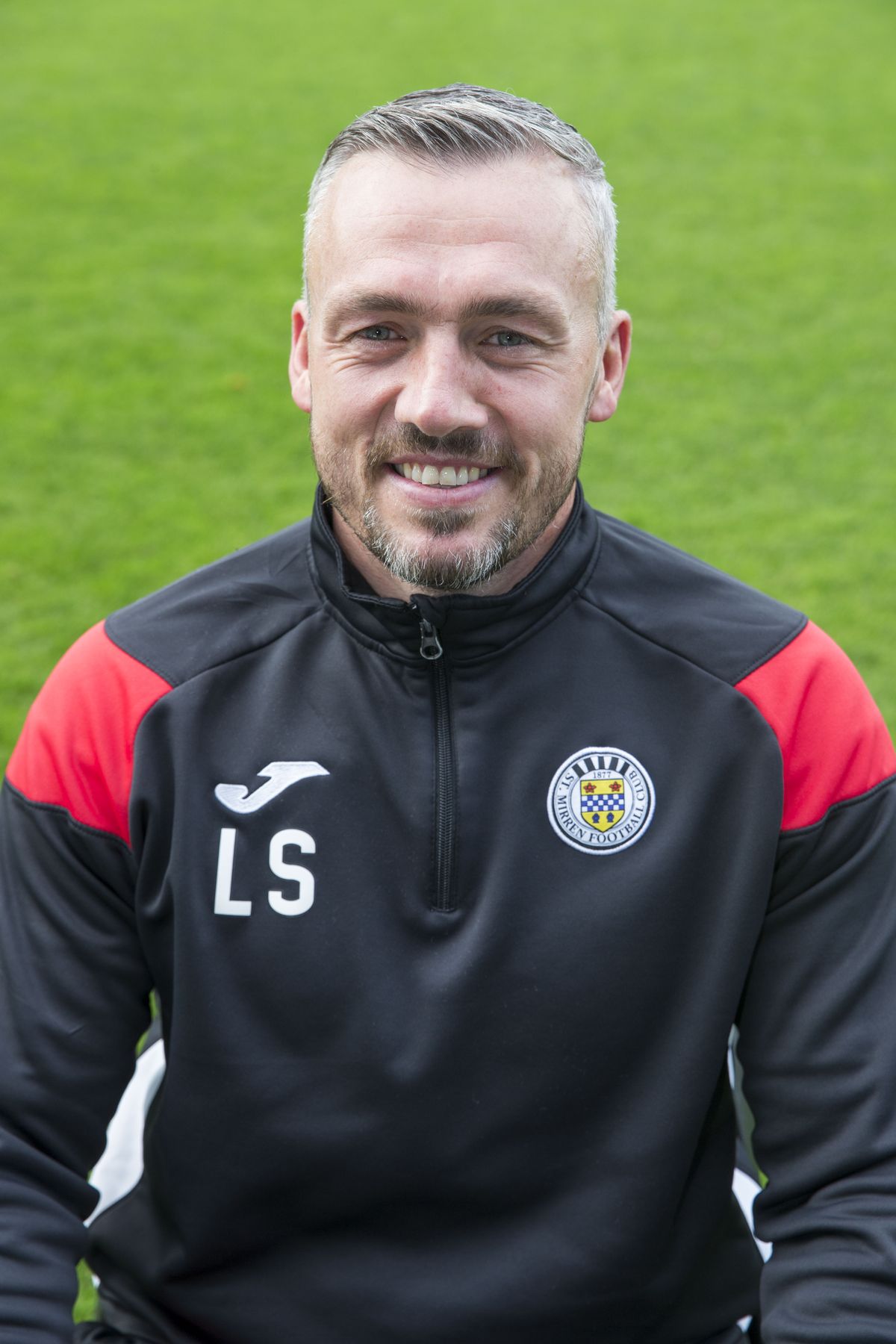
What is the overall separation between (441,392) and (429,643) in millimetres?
320

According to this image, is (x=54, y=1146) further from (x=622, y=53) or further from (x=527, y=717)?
(x=622, y=53)

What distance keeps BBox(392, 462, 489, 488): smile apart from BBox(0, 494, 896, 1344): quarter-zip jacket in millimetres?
154

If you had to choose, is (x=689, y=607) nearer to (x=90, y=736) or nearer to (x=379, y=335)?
(x=379, y=335)

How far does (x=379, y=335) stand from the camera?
6.27ft

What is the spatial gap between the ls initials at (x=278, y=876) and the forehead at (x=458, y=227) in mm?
701

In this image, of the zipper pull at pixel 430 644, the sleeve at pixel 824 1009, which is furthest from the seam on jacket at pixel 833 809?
the zipper pull at pixel 430 644

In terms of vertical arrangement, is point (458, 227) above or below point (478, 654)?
above

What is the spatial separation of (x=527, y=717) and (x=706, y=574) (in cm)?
34

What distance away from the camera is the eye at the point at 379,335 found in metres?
1.91

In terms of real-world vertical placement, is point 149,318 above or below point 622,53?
below

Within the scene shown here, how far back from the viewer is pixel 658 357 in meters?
6.86

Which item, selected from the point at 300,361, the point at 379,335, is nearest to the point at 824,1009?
the point at 379,335

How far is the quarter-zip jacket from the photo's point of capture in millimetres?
1876

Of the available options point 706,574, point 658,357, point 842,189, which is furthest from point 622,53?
point 706,574
